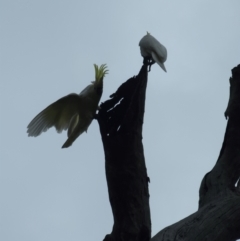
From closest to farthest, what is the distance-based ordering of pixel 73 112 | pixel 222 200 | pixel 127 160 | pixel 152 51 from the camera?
pixel 222 200 → pixel 127 160 → pixel 152 51 → pixel 73 112

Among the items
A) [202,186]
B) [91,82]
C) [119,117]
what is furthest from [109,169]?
[91,82]

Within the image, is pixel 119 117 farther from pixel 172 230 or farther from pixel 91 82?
pixel 91 82

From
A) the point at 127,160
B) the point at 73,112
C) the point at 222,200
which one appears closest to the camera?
the point at 222,200

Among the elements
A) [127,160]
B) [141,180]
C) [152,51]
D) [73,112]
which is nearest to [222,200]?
[141,180]

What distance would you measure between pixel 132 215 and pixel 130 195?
0.14 meters

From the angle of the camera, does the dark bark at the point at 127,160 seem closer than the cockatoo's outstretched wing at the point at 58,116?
Yes

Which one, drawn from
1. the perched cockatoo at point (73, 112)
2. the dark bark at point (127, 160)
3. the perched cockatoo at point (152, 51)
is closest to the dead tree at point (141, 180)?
the dark bark at point (127, 160)

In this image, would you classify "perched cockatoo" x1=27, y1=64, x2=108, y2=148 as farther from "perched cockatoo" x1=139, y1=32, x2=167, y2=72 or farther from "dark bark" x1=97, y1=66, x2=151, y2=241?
"dark bark" x1=97, y1=66, x2=151, y2=241

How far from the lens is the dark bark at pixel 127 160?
3.34 meters

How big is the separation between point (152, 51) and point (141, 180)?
166 cm

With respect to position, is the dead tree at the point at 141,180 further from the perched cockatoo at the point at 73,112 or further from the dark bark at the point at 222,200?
the perched cockatoo at the point at 73,112

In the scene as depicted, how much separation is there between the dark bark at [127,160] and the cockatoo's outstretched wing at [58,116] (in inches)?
53.7

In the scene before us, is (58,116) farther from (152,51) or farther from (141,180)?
(141,180)

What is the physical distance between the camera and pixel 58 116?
5352mm
